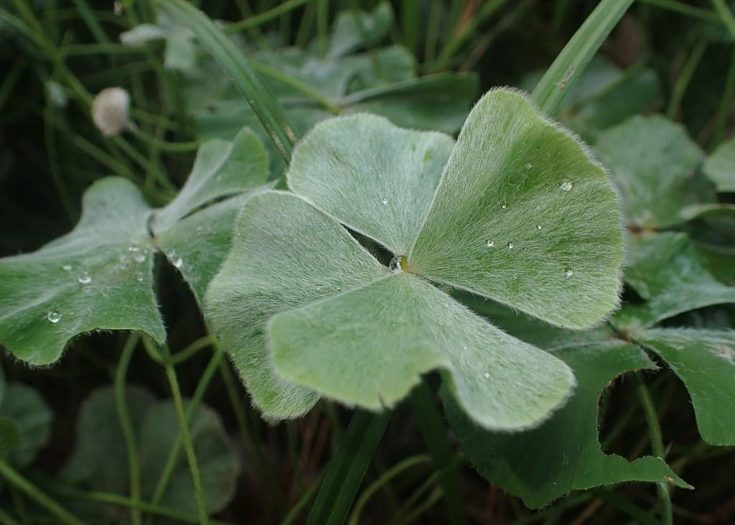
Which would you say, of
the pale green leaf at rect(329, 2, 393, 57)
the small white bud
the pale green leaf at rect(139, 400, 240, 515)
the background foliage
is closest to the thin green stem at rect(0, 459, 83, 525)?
the background foliage

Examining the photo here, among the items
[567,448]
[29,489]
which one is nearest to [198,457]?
[29,489]

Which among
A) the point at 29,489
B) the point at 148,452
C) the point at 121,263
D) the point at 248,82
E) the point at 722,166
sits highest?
the point at 248,82

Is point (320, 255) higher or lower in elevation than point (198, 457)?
higher

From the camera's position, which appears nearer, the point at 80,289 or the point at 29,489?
the point at 80,289

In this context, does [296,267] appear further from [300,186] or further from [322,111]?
[322,111]

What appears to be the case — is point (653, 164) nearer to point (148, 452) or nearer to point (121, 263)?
point (121, 263)

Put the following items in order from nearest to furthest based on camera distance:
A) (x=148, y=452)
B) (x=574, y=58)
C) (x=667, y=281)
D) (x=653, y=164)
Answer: (x=574, y=58)
(x=667, y=281)
(x=653, y=164)
(x=148, y=452)

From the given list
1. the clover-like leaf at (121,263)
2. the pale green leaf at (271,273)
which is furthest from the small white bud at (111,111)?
the pale green leaf at (271,273)

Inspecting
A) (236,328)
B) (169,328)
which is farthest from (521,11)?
(236,328)
